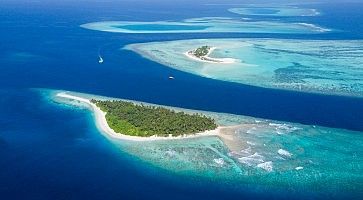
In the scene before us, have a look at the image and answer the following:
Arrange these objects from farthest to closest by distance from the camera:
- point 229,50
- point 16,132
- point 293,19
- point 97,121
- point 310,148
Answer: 1. point 293,19
2. point 229,50
3. point 97,121
4. point 16,132
5. point 310,148

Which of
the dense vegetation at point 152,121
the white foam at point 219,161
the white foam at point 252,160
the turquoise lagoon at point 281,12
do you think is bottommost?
the white foam at point 219,161

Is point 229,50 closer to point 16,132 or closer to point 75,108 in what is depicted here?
point 75,108

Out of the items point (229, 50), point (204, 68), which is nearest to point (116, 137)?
point (204, 68)

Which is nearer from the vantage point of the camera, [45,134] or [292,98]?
[45,134]

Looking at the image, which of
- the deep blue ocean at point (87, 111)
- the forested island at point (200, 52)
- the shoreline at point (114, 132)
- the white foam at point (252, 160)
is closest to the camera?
the deep blue ocean at point (87, 111)

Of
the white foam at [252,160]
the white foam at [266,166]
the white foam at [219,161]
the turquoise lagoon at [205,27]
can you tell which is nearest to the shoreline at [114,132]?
the white foam at [219,161]

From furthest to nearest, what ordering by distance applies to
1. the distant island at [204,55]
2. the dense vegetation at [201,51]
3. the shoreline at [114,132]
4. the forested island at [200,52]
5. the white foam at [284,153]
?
1. the dense vegetation at [201,51]
2. the forested island at [200,52]
3. the distant island at [204,55]
4. the shoreline at [114,132]
5. the white foam at [284,153]

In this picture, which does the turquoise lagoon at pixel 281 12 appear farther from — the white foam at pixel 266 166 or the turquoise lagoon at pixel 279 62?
the white foam at pixel 266 166

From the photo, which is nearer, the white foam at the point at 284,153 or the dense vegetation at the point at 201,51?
the white foam at the point at 284,153
